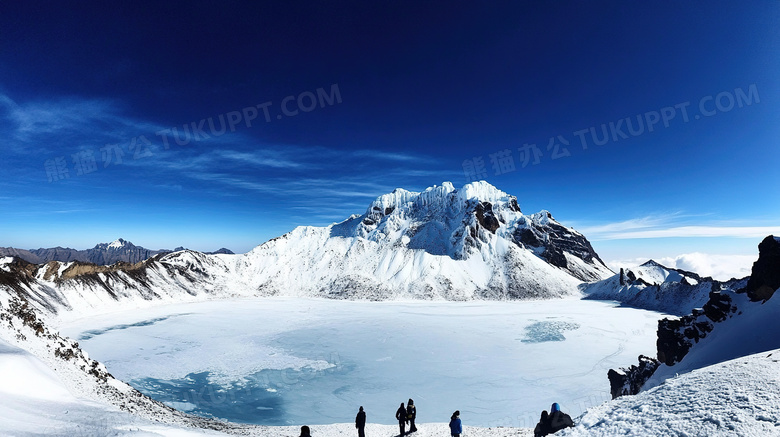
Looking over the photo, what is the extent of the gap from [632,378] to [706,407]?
1588cm

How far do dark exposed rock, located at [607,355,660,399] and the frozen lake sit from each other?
2432 mm

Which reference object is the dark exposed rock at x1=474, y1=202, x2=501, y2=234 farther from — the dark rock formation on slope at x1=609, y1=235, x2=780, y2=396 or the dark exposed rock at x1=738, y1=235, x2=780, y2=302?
the dark exposed rock at x1=738, y1=235, x2=780, y2=302

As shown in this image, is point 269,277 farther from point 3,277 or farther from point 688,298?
point 688,298

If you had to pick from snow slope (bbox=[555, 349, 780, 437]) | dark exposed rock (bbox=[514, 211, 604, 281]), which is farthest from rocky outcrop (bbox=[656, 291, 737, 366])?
dark exposed rock (bbox=[514, 211, 604, 281])

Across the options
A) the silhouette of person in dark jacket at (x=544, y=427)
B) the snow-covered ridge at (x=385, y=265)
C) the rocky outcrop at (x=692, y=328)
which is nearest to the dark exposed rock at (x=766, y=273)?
the rocky outcrop at (x=692, y=328)

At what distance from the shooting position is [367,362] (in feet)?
A: 114

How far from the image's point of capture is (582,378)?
2877 centimetres

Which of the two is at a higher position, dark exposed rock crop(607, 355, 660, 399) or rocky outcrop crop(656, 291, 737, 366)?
rocky outcrop crop(656, 291, 737, 366)

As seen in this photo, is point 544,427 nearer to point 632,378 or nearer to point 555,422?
point 555,422

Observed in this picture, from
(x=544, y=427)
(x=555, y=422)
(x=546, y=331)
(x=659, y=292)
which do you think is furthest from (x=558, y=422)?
(x=659, y=292)

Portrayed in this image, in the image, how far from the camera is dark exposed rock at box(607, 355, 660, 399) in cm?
1990

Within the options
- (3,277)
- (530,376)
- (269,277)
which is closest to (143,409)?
(530,376)

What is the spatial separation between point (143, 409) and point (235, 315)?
58.2 metres

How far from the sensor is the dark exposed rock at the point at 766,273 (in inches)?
707
